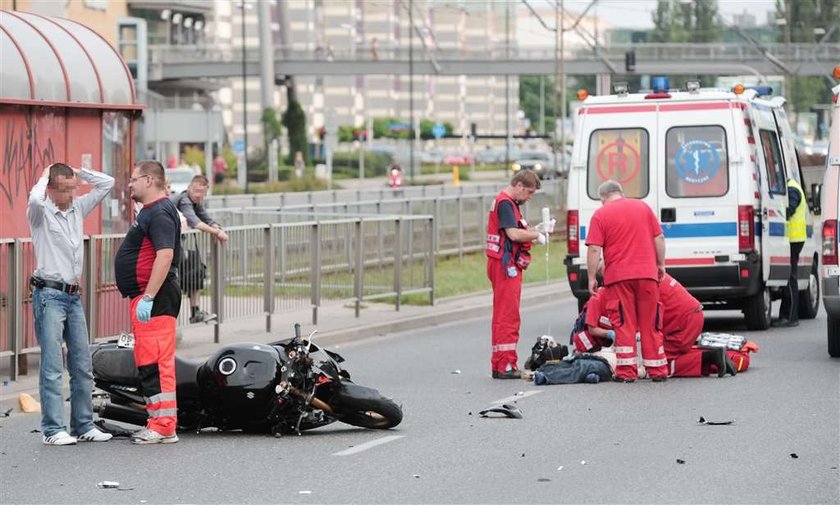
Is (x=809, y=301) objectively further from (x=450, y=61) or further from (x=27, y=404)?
(x=450, y=61)

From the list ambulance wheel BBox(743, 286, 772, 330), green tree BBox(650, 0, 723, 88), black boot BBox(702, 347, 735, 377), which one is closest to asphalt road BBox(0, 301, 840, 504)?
black boot BBox(702, 347, 735, 377)

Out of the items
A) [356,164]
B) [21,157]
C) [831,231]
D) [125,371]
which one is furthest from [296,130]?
[125,371]

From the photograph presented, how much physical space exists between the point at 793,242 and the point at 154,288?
34.7 ft

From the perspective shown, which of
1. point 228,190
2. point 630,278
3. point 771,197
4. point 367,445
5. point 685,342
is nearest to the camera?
point 367,445

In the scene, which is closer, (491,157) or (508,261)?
(508,261)

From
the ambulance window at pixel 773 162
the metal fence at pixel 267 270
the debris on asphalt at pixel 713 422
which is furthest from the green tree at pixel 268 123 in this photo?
the debris on asphalt at pixel 713 422

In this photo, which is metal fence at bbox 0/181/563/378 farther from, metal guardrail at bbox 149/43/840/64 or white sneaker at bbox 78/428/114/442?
metal guardrail at bbox 149/43/840/64

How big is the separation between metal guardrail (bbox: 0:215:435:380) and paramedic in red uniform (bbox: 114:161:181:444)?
3475mm

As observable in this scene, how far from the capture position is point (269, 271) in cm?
A: 1783

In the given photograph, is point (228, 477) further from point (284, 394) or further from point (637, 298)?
point (637, 298)

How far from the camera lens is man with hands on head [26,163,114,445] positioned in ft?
34.2

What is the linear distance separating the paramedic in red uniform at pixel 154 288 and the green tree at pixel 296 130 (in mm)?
91765

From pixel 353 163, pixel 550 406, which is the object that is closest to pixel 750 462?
pixel 550 406

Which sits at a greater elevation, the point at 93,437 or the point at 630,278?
the point at 630,278
